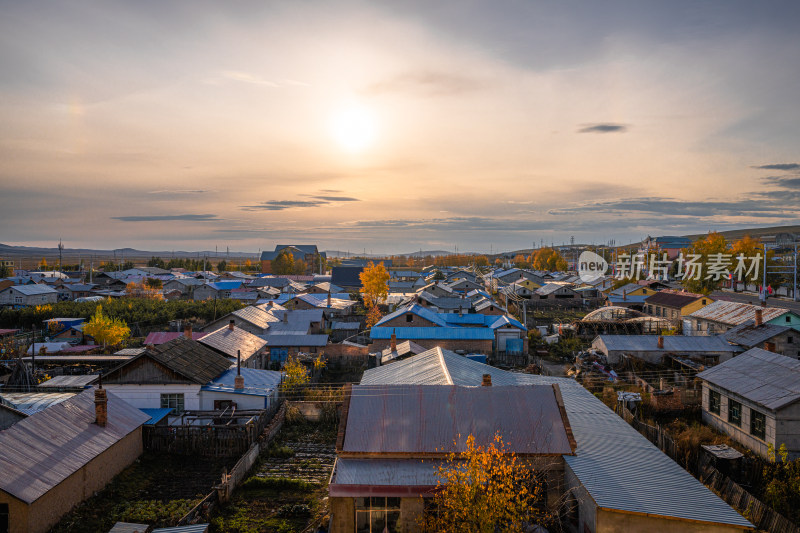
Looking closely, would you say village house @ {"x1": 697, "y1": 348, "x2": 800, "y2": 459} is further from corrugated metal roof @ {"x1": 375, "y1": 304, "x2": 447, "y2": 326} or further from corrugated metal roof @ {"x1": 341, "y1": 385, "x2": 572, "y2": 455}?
corrugated metal roof @ {"x1": 375, "y1": 304, "x2": 447, "y2": 326}

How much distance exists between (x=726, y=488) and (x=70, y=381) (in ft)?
87.6

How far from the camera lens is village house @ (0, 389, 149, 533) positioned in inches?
454

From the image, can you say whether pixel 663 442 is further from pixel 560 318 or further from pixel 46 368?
pixel 560 318

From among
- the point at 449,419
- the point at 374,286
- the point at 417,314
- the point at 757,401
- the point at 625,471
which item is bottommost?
the point at 625,471

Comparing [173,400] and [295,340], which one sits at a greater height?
[295,340]

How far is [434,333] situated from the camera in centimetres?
3409

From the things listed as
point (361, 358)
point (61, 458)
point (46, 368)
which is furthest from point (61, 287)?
point (61, 458)

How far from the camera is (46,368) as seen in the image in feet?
94.2

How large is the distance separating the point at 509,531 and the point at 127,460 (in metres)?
12.8

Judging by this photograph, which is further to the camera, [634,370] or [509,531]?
[634,370]

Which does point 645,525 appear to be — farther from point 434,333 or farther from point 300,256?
point 300,256

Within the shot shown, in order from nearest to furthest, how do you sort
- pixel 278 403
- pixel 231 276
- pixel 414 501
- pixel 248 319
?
1. pixel 414 501
2. pixel 278 403
3. pixel 248 319
4. pixel 231 276

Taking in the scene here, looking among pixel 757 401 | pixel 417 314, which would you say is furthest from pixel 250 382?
pixel 757 401

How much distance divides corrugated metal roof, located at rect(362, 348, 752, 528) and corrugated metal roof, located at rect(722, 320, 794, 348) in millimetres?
17758
